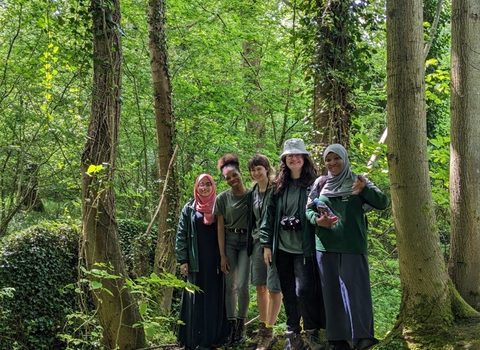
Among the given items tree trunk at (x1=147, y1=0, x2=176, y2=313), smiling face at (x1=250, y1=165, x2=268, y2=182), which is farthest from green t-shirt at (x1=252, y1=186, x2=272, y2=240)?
tree trunk at (x1=147, y1=0, x2=176, y2=313)

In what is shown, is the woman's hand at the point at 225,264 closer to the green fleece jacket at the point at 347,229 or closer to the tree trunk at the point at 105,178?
the tree trunk at the point at 105,178

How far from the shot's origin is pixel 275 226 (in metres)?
3.86

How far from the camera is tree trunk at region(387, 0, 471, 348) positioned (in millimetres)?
3447

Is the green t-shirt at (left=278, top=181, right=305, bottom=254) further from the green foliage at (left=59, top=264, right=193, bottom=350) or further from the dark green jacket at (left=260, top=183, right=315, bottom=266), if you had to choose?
the green foliage at (left=59, top=264, right=193, bottom=350)

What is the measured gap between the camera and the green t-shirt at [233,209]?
4.33 meters

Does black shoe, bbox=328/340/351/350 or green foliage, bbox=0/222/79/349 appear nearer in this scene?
black shoe, bbox=328/340/351/350

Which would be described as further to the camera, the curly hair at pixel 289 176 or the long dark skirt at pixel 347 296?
the curly hair at pixel 289 176

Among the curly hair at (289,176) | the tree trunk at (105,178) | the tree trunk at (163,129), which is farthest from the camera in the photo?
the tree trunk at (163,129)

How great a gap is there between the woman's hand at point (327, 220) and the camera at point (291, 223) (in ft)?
1.18

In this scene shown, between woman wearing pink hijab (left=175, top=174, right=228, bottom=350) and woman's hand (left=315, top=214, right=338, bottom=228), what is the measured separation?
54.6 inches

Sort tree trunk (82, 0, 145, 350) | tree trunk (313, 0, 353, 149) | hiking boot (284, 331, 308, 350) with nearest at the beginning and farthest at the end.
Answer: hiking boot (284, 331, 308, 350) < tree trunk (82, 0, 145, 350) < tree trunk (313, 0, 353, 149)

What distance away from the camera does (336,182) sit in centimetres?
351

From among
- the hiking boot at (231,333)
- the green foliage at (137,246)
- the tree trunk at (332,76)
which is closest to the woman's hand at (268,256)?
the hiking boot at (231,333)

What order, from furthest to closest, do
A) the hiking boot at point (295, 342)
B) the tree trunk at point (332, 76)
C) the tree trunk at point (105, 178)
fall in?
the tree trunk at point (332, 76), the tree trunk at point (105, 178), the hiking boot at point (295, 342)
